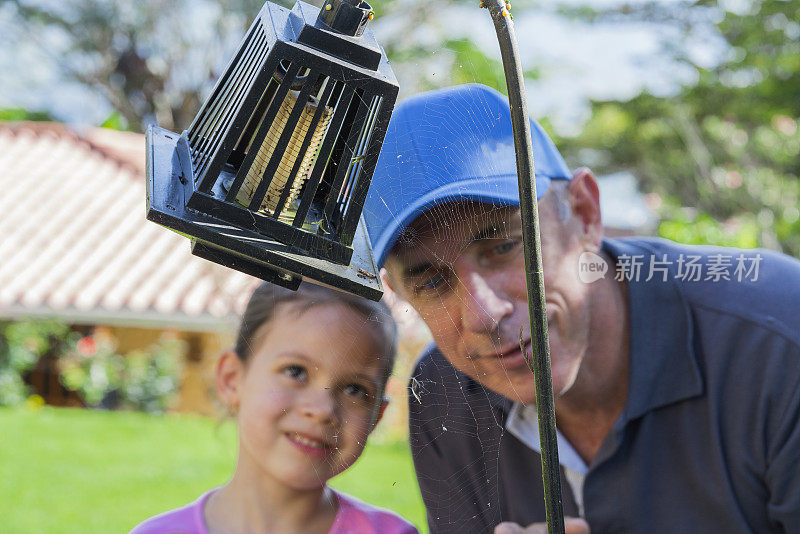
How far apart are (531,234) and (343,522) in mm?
779

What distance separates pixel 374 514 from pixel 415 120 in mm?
662

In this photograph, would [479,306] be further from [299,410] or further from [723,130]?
[723,130]

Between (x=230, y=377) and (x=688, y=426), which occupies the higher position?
(x=688, y=426)

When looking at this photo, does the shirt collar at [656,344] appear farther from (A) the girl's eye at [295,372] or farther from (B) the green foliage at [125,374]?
(B) the green foliage at [125,374]

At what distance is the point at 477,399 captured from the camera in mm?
982

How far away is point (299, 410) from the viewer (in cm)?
111

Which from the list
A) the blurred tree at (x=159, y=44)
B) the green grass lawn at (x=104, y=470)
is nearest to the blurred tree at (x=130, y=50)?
the blurred tree at (x=159, y=44)

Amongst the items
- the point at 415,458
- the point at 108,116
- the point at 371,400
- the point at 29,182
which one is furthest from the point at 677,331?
the point at 108,116

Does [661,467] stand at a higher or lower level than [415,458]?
higher

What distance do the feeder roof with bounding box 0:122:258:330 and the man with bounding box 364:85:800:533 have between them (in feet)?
16.7

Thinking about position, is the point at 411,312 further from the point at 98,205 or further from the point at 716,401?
the point at 98,205

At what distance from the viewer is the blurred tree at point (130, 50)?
520cm

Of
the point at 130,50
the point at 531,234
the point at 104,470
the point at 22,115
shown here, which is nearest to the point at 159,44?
the point at 130,50

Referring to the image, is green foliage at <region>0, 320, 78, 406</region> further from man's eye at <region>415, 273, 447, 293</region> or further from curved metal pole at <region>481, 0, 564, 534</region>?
curved metal pole at <region>481, 0, 564, 534</region>
